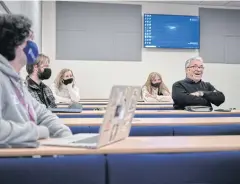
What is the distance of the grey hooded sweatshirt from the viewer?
109 centimetres

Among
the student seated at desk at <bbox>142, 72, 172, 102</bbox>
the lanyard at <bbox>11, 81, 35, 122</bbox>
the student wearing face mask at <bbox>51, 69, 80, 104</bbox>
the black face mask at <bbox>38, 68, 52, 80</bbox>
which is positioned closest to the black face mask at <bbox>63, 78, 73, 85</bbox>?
the student wearing face mask at <bbox>51, 69, 80, 104</bbox>

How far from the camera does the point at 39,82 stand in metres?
3.17

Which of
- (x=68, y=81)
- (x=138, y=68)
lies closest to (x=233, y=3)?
(x=138, y=68)

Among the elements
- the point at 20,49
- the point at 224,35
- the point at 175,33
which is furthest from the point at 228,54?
the point at 20,49

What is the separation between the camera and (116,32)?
294 inches

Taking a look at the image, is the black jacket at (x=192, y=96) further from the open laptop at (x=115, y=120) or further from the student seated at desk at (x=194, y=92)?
the open laptop at (x=115, y=120)

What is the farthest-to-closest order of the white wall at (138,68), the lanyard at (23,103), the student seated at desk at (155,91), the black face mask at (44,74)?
1. the white wall at (138,68)
2. the student seated at desk at (155,91)
3. the black face mask at (44,74)
4. the lanyard at (23,103)

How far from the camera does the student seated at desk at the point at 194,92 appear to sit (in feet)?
11.4

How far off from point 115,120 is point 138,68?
639cm

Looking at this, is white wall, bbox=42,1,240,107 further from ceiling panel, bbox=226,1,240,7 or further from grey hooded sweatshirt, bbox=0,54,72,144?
grey hooded sweatshirt, bbox=0,54,72,144

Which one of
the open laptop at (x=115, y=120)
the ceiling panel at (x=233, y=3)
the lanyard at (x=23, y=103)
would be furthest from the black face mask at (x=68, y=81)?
the ceiling panel at (x=233, y=3)

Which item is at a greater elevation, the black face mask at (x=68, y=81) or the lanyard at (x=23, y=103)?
the black face mask at (x=68, y=81)

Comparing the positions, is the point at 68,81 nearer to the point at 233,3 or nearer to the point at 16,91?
the point at 16,91

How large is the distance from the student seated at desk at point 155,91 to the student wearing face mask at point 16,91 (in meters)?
4.34
